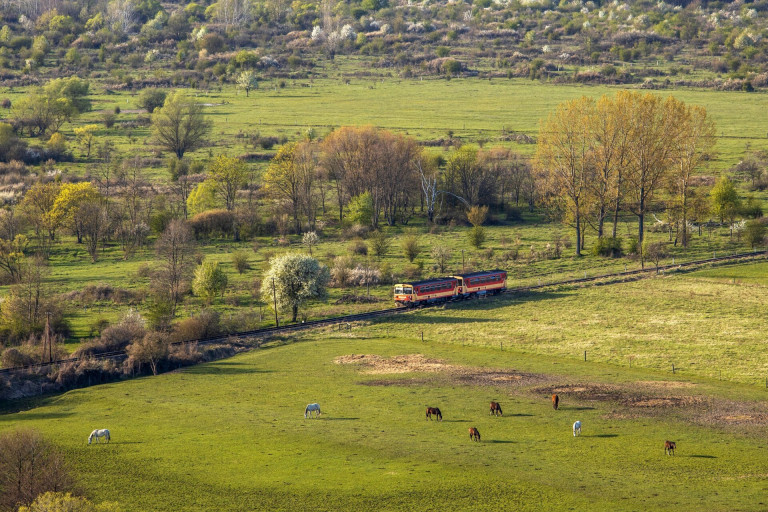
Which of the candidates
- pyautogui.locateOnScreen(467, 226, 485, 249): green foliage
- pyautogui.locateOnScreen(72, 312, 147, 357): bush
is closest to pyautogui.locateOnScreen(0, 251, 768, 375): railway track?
pyautogui.locateOnScreen(72, 312, 147, 357): bush

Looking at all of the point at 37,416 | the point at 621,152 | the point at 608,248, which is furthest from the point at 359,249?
the point at 37,416

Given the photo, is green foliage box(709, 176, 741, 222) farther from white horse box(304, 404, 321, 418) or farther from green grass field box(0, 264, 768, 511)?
white horse box(304, 404, 321, 418)

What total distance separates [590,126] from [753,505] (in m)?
82.3

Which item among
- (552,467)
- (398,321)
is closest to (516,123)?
(398,321)

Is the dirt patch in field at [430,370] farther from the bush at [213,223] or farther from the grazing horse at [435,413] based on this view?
the bush at [213,223]

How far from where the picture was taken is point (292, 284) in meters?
88.5

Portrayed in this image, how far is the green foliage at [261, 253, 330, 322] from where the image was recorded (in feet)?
290

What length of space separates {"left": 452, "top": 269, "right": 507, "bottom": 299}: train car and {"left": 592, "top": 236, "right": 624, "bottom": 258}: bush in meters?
22.1

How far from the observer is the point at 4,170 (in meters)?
157

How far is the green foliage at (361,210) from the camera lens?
436ft

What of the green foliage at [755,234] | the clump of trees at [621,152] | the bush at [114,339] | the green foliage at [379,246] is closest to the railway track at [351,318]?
the bush at [114,339]

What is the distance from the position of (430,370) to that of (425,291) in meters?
23.2

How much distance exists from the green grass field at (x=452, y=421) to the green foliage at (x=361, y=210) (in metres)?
46.2

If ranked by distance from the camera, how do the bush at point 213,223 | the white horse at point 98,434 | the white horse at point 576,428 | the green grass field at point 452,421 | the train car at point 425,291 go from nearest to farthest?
1. the green grass field at point 452,421
2. the white horse at point 576,428
3. the white horse at point 98,434
4. the train car at point 425,291
5. the bush at point 213,223
